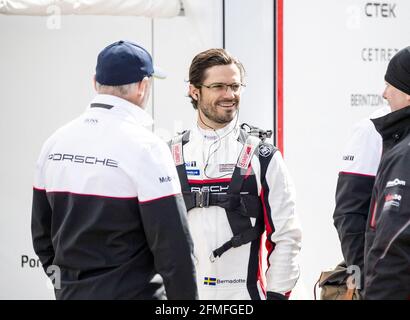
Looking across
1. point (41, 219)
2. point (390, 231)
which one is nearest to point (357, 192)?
point (390, 231)

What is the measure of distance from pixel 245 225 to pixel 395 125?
27.9 inches

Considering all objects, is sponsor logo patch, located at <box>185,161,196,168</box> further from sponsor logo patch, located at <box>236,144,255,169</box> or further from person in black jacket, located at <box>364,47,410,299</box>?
person in black jacket, located at <box>364,47,410,299</box>

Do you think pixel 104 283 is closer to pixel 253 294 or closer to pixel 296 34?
pixel 253 294

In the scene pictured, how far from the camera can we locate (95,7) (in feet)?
15.5

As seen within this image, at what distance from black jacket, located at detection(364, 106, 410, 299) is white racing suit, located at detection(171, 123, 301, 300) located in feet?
1.58

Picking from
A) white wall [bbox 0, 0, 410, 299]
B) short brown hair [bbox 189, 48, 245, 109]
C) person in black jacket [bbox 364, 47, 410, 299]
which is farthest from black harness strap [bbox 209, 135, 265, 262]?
white wall [bbox 0, 0, 410, 299]

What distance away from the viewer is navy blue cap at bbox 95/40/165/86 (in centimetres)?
272

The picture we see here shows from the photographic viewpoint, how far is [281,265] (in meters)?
3.16

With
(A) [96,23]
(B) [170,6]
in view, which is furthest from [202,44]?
(A) [96,23]

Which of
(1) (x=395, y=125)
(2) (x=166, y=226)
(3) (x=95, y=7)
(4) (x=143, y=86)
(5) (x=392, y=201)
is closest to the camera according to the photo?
(2) (x=166, y=226)

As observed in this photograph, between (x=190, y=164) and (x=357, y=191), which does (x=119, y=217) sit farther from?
(x=357, y=191)

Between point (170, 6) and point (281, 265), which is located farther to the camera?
point (170, 6)

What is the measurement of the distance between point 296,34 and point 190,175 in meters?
1.22

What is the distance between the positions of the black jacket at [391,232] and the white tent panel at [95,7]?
2.32 m
